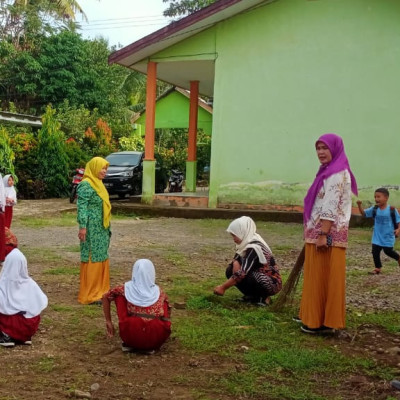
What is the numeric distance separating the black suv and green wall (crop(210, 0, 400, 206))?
462cm

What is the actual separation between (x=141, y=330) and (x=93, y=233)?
5.79 ft

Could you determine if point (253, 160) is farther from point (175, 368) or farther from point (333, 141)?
point (175, 368)

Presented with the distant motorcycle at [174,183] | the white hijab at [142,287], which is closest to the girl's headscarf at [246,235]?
the white hijab at [142,287]

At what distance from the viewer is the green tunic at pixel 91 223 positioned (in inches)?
223

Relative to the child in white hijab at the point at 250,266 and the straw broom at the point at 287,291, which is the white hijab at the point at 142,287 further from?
the straw broom at the point at 287,291

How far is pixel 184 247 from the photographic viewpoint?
9258 mm

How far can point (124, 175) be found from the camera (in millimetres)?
17562

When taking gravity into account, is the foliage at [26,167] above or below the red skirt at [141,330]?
above

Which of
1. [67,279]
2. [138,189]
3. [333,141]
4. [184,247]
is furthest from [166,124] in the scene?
[333,141]

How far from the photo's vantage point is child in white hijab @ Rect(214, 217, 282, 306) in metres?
5.39

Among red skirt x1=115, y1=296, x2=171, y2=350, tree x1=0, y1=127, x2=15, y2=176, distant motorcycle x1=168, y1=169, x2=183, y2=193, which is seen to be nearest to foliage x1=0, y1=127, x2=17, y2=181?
tree x1=0, y1=127, x2=15, y2=176

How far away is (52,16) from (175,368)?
2951 centimetres

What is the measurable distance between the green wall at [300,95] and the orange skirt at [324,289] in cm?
855

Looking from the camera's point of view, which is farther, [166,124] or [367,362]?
[166,124]
